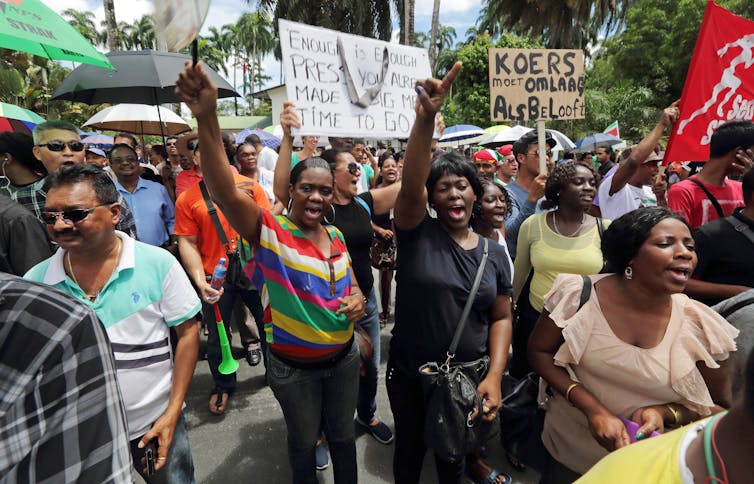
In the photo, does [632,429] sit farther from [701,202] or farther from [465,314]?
[701,202]

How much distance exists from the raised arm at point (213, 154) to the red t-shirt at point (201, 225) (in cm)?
123

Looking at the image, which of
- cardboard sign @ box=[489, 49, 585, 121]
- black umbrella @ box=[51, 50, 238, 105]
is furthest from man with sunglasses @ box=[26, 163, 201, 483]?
cardboard sign @ box=[489, 49, 585, 121]

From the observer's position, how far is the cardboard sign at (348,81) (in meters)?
2.57

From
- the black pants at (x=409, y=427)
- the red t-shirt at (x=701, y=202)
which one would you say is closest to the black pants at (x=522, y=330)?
the black pants at (x=409, y=427)

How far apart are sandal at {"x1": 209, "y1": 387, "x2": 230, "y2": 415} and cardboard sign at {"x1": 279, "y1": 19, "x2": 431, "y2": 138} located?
7.00ft

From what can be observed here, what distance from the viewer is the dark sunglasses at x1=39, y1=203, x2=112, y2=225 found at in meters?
1.45

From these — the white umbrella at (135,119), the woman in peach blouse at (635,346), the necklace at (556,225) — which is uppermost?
the white umbrella at (135,119)

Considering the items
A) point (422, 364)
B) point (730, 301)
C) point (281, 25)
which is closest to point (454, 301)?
point (422, 364)

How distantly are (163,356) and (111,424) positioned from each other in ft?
2.74

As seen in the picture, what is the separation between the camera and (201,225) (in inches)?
118

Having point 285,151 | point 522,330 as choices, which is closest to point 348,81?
point 285,151

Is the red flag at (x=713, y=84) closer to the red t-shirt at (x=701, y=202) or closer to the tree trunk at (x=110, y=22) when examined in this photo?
the red t-shirt at (x=701, y=202)

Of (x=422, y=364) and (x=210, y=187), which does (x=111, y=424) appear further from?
(x=422, y=364)

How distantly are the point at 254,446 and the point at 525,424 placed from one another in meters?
1.80
